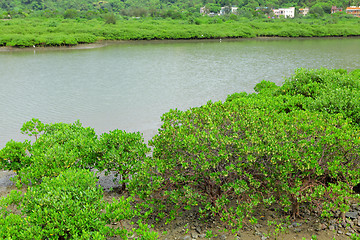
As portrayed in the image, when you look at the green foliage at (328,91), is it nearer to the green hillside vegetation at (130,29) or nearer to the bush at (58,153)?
the bush at (58,153)

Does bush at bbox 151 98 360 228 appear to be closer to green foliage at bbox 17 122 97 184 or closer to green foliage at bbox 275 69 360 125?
green foliage at bbox 275 69 360 125

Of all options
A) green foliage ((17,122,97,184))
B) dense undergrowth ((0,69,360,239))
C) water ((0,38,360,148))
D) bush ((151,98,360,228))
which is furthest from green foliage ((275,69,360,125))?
green foliage ((17,122,97,184))

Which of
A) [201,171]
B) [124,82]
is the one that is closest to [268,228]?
[201,171]

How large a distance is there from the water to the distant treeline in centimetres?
5023

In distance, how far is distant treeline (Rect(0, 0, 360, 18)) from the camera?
83688 millimetres

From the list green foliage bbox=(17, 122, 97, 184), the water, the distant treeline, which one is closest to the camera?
green foliage bbox=(17, 122, 97, 184)

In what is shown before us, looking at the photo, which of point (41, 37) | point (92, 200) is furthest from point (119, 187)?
point (41, 37)

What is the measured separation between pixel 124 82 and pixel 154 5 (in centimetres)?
9345

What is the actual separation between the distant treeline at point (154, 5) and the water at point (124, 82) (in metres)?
50.2

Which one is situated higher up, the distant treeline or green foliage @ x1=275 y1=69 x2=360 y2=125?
the distant treeline

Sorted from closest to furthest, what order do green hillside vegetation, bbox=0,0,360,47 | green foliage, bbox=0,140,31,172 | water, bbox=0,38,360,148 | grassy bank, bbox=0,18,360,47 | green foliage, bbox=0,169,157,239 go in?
green foliage, bbox=0,169,157,239 → green foliage, bbox=0,140,31,172 → water, bbox=0,38,360,148 → grassy bank, bbox=0,18,360,47 → green hillside vegetation, bbox=0,0,360,47

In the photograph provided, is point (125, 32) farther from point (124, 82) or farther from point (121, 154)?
point (121, 154)

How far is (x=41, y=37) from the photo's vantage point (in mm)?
38531

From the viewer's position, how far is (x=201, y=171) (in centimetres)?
531
